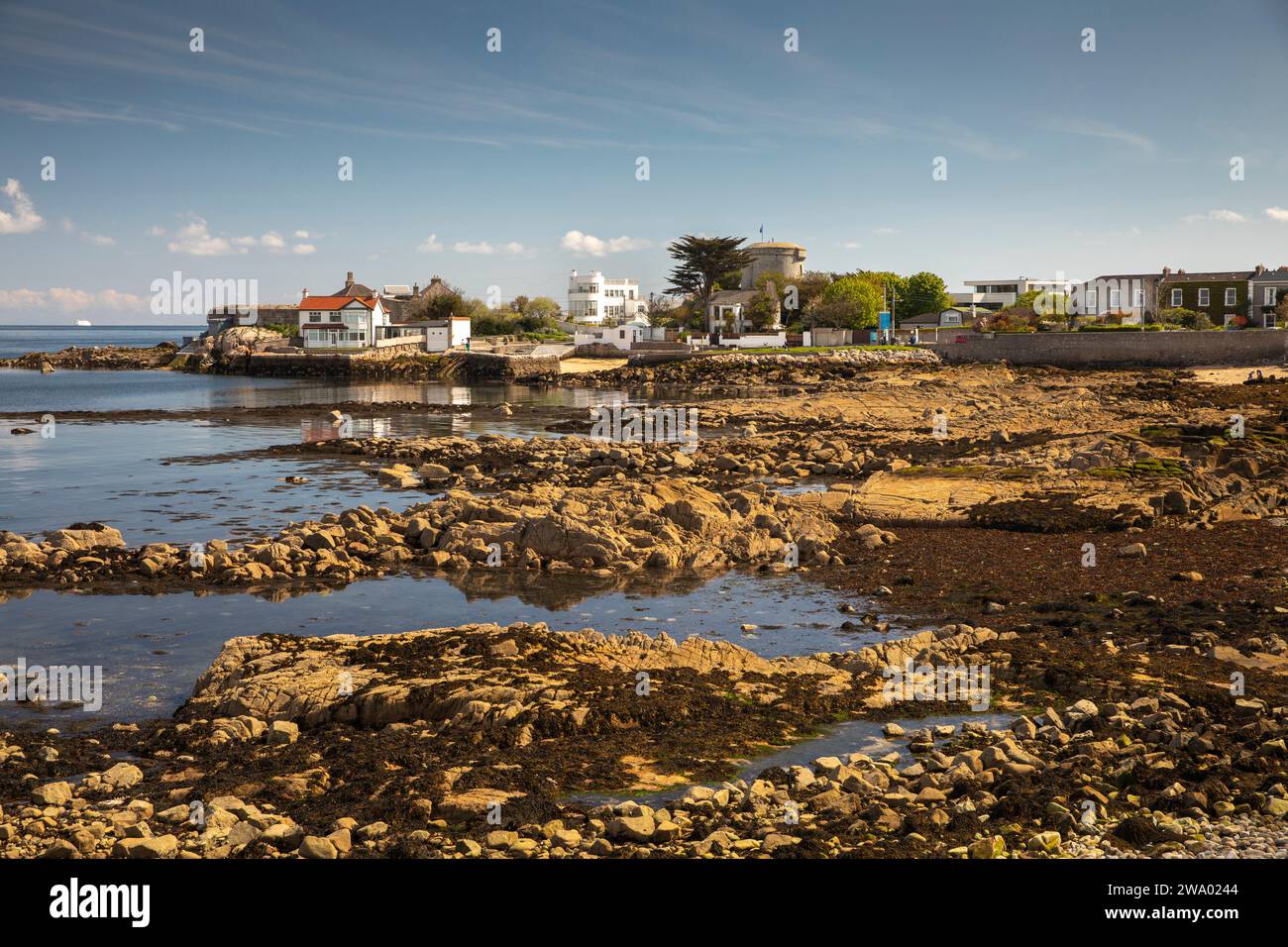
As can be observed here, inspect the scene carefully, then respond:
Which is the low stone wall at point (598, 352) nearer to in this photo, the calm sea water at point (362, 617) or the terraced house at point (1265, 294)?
the terraced house at point (1265, 294)

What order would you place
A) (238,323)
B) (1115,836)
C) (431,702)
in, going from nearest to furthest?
(1115,836) → (431,702) → (238,323)

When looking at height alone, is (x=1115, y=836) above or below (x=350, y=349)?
below

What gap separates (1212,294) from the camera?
91812 millimetres

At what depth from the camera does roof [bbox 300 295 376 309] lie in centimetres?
10075

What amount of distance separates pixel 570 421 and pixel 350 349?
5400 centimetres

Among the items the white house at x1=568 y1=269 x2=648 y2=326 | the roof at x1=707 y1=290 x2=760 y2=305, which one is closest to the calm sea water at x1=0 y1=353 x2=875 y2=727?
the roof at x1=707 y1=290 x2=760 y2=305

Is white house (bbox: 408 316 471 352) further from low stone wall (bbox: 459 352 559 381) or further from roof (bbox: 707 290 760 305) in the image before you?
roof (bbox: 707 290 760 305)

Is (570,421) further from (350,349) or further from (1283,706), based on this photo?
(350,349)

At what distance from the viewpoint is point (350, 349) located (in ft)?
320

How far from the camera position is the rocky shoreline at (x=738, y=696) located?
336 inches

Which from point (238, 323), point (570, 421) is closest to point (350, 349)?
point (238, 323)

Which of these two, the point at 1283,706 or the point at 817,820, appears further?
the point at 1283,706

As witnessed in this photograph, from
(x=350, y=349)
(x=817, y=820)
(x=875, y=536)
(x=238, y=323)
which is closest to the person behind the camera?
(x=817, y=820)

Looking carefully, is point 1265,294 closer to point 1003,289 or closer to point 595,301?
point 1003,289
